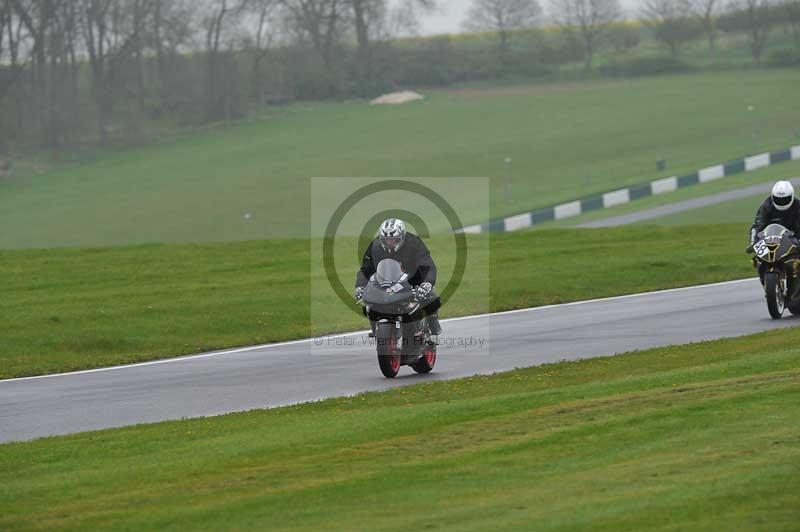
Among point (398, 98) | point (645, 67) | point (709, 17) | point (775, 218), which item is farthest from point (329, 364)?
point (709, 17)

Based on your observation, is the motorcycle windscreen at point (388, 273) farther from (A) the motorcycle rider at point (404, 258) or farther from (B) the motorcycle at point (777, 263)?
(B) the motorcycle at point (777, 263)

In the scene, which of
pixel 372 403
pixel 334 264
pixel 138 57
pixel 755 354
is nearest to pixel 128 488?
pixel 372 403

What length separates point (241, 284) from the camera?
2742 cm

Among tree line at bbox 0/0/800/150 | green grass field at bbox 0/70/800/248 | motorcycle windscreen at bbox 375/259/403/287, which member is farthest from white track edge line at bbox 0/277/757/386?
tree line at bbox 0/0/800/150

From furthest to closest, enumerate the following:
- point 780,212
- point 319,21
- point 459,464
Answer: point 319,21 < point 780,212 < point 459,464

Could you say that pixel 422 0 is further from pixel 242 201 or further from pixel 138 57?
pixel 242 201

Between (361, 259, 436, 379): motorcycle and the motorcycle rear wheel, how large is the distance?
6.12 metres

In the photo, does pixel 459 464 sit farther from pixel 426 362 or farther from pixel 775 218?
pixel 775 218

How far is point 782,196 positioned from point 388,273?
7233 millimetres

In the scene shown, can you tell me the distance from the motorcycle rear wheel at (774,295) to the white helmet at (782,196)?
1.10 m

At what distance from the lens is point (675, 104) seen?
7356 cm

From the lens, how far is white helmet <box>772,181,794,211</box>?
66.8ft

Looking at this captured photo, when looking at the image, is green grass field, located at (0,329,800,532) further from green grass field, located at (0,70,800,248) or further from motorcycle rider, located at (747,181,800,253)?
green grass field, located at (0,70,800,248)

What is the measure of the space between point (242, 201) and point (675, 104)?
2933 cm
